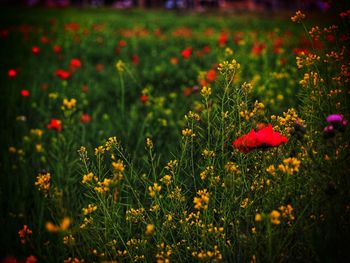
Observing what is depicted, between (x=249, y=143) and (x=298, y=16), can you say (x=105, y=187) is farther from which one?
(x=298, y=16)

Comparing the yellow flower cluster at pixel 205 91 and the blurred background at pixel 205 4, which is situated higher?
the blurred background at pixel 205 4

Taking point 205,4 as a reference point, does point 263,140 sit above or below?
below

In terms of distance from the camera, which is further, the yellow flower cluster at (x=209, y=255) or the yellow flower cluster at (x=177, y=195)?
the yellow flower cluster at (x=177, y=195)

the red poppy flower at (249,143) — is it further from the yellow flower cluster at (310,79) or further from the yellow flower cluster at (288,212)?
the yellow flower cluster at (310,79)

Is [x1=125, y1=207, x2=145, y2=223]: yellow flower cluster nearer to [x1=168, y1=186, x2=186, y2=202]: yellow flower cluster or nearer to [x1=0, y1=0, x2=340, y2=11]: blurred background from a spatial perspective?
[x1=168, y1=186, x2=186, y2=202]: yellow flower cluster

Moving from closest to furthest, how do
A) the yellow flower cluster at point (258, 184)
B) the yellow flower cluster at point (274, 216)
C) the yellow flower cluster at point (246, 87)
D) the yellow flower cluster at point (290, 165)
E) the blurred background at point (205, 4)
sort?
the yellow flower cluster at point (274, 216), the yellow flower cluster at point (290, 165), the yellow flower cluster at point (258, 184), the yellow flower cluster at point (246, 87), the blurred background at point (205, 4)

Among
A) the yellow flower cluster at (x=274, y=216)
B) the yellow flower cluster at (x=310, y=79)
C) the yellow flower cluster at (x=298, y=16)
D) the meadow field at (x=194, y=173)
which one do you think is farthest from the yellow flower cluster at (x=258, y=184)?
the yellow flower cluster at (x=298, y=16)

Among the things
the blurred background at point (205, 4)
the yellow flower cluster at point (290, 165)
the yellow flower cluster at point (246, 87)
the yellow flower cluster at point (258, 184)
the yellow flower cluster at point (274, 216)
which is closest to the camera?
the yellow flower cluster at point (274, 216)

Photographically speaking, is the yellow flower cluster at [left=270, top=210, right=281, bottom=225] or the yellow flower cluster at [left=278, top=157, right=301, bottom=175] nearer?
the yellow flower cluster at [left=270, top=210, right=281, bottom=225]

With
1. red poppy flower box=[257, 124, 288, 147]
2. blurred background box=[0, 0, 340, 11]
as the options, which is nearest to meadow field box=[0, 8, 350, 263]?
red poppy flower box=[257, 124, 288, 147]

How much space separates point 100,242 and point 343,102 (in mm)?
1047

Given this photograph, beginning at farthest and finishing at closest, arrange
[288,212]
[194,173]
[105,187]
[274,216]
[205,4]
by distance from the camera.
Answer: [205,4] < [194,173] < [105,187] < [288,212] < [274,216]

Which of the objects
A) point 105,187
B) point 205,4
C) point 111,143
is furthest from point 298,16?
point 205,4

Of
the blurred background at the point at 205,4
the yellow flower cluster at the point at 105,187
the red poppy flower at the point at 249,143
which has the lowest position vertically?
the yellow flower cluster at the point at 105,187
